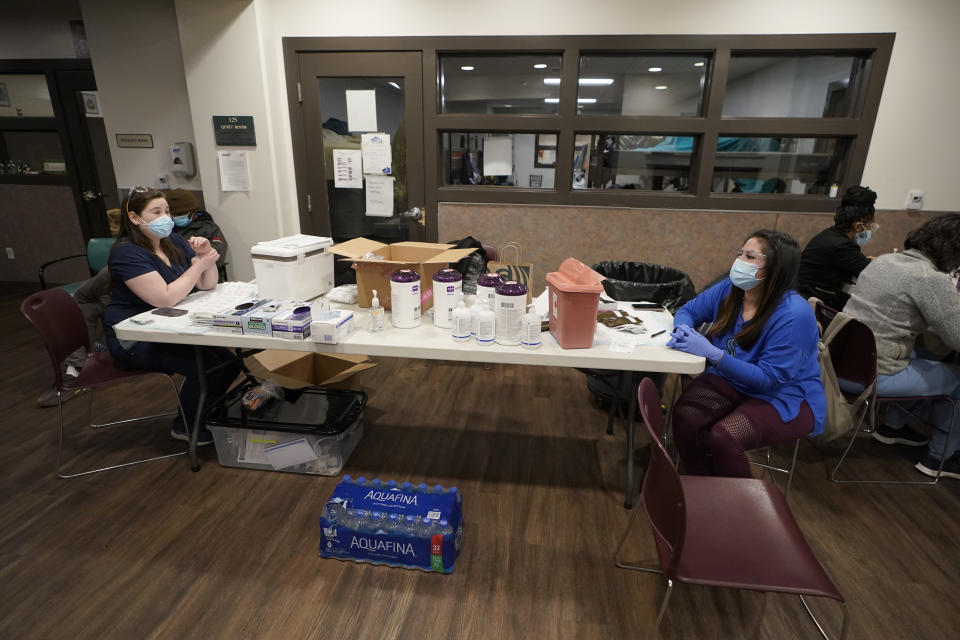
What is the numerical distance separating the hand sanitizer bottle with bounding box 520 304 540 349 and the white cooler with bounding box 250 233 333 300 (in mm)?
1017

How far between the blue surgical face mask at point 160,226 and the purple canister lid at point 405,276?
3.54 ft

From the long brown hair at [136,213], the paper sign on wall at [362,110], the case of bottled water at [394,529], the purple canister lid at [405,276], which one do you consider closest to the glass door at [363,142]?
the paper sign on wall at [362,110]

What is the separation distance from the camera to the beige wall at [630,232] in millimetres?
3348

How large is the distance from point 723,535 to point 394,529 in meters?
1.03

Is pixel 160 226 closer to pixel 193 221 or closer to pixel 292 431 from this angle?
pixel 292 431

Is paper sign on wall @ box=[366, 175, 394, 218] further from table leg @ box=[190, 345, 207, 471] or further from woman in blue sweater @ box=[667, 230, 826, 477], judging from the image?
woman in blue sweater @ box=[667, 230, 826, 477]

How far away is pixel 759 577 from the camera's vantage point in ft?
3.82

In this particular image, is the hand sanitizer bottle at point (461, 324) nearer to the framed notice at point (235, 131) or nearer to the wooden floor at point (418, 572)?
the wooden floor at point (418, 572)

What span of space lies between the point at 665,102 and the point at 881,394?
8.94ft

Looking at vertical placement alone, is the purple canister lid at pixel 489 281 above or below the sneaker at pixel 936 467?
above

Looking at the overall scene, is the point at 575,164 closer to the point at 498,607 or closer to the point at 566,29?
the point at 566,29

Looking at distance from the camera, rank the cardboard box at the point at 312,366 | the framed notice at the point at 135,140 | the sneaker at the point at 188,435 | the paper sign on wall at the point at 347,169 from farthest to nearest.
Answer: the framed notice at the point at 135,140 → the paper sign on wall at the point at 347,169 → the cardboard box at the point at 312,366 → the sneaker at the point at 188,435

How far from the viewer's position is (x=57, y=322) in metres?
2.04

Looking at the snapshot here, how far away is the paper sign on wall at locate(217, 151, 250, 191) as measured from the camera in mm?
3459
